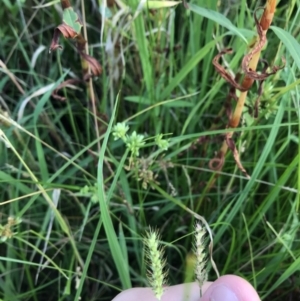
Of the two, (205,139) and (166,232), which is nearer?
(205,139)

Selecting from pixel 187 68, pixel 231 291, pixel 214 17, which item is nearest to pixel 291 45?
pixel 214 17

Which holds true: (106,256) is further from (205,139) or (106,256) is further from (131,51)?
(131,51)

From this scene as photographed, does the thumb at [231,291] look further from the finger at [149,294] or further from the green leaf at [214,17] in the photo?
Answer: the green leaf at [214,17]

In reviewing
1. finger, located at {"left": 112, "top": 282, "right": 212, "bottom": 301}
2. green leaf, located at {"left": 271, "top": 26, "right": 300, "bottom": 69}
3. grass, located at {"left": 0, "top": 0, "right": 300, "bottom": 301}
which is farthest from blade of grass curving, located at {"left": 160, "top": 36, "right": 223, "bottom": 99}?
finger, located at {"left": 112, "top": 282, "right": 212, "bottom": 301}

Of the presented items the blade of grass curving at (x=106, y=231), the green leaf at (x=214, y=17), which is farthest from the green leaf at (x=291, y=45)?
the blade of grass curving at (x=106, y=231)

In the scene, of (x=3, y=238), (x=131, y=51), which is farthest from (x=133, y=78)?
(x=3, y=238)

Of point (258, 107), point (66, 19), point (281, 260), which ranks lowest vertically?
point (281, 260)

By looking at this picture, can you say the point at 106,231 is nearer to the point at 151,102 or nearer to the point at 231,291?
the point at 231,291
